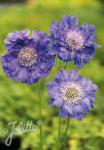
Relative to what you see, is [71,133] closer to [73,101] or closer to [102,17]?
[73,101]

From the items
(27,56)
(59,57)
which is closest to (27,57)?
(27,56)

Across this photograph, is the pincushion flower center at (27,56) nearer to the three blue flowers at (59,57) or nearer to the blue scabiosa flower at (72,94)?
the three blue flowers at (59,57)

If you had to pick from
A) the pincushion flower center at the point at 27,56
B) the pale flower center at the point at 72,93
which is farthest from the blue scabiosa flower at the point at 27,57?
the pale flower center at the point at 72,93

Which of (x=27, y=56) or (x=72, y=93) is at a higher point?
(x=27, y=56)

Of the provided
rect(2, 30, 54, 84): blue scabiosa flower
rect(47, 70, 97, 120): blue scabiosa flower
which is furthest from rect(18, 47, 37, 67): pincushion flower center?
rect(47, 70, 97, 120): blue scabiosa flower

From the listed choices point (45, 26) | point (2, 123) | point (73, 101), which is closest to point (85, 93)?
point (73, 101)

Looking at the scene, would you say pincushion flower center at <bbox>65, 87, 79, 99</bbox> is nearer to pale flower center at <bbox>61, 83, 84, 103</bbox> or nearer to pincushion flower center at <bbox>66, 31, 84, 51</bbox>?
pale flower center at <bbox>61, 83, 84, 103</bbox>

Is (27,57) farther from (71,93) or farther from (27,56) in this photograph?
(71,93)
